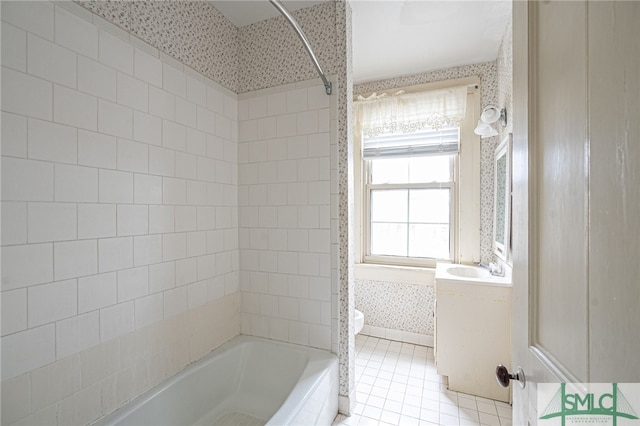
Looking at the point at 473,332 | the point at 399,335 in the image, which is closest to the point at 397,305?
the point at 399,335

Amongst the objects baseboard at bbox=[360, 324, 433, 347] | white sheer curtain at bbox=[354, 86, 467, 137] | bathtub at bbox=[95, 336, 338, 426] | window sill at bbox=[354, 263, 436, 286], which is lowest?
baseboard at bbox=[360, 324, 433, 347]

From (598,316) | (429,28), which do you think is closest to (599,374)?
(598,316)

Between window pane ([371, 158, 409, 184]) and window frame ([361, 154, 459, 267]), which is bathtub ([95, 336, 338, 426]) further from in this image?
window pane ([371, 158, 409, 184])

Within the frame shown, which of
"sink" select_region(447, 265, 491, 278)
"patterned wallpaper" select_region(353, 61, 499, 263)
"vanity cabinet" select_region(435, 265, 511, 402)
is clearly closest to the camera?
"vanity cabinet" select_region(435, 265, 511, 402)

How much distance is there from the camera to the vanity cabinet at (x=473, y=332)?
6.24 feet

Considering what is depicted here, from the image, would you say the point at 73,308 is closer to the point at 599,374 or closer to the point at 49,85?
the point at 49,85

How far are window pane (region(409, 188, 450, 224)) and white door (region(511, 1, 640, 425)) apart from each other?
6.81 feet

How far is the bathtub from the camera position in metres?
1.33

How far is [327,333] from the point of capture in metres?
1.76

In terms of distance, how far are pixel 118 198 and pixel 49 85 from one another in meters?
0.48

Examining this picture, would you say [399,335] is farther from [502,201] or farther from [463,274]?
[502,201]

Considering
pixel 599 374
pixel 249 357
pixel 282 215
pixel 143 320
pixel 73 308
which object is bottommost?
pixel 249 357

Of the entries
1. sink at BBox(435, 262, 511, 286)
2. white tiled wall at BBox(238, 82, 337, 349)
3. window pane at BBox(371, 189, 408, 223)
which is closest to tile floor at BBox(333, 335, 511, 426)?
white tiled wall at BBox(238, 82, 337, 349)

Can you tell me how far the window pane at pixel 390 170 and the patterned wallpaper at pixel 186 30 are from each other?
5.37ft
